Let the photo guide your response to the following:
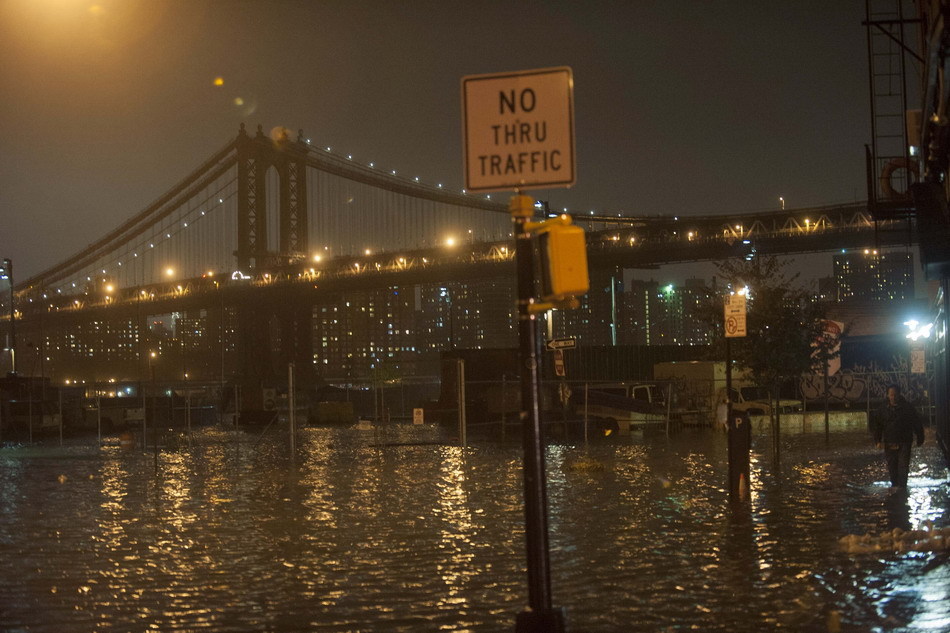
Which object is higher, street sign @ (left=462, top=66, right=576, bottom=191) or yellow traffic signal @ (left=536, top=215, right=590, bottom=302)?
street sign @ (left=462, top=66, right=576, bottom=191)

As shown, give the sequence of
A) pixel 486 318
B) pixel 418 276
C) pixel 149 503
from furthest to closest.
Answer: pixel 486 318 → pixel 418 276 → pixel 149 503

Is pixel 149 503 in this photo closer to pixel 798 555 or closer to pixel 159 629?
pixel 159 629

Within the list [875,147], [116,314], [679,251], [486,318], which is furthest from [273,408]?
[486,318]

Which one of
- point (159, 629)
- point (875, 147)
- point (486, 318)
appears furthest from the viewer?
point (486, 318)

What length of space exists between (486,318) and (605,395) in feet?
388

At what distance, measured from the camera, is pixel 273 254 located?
74500 millimetres

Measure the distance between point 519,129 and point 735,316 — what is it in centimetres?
942

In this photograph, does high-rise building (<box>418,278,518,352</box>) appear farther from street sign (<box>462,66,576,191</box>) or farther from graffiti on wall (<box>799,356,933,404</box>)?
street sign (<box>462,66,576,191</box>)

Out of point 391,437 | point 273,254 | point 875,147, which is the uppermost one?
point 273,254

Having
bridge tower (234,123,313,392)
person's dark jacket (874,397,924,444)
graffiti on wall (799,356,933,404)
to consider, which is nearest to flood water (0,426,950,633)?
person's dark jacket (874,397,924,444)

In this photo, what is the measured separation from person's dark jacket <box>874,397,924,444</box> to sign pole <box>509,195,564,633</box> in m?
9.12

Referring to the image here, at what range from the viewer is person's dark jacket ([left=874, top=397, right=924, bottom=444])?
14.2 metres

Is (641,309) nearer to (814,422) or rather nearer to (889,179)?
(814,422)

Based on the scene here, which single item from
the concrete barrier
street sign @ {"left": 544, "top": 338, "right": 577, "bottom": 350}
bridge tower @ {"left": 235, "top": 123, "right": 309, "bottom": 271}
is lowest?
the concrete barrier
